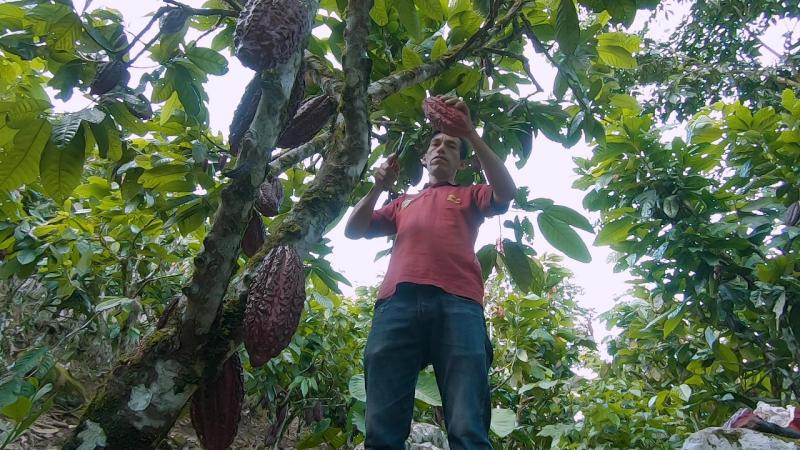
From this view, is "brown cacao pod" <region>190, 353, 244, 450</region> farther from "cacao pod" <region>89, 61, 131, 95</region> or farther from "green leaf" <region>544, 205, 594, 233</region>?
"green leaf" <region>544, 205, 594, 233</region>

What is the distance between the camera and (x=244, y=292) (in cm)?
116

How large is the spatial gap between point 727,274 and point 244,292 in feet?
7.63

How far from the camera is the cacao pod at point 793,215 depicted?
252cm

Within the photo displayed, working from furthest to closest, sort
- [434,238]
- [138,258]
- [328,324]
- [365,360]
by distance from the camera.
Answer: [328,324], [138,258], [434,238], [365,360]

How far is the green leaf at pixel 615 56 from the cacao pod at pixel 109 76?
1.72 m

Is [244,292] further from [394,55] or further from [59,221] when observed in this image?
[59,221]

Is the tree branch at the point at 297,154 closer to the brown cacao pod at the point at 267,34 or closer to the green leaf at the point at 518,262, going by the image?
the brown cacao pod at the point at 267,34

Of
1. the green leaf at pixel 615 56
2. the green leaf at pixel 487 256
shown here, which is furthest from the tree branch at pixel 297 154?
the green leaf at pixel 615 56

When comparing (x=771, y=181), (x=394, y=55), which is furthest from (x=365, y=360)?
(x=771, y=181)

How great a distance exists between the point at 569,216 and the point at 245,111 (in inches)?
42.1

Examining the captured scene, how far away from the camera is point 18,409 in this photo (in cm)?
137

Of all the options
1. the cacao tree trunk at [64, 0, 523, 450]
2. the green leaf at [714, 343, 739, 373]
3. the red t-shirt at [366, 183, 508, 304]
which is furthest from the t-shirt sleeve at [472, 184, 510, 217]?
the green leaf at [714, 343, 739, 373]

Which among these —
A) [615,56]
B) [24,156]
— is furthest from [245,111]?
[615,56]

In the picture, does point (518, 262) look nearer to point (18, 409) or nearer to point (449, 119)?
point (449, 119)
